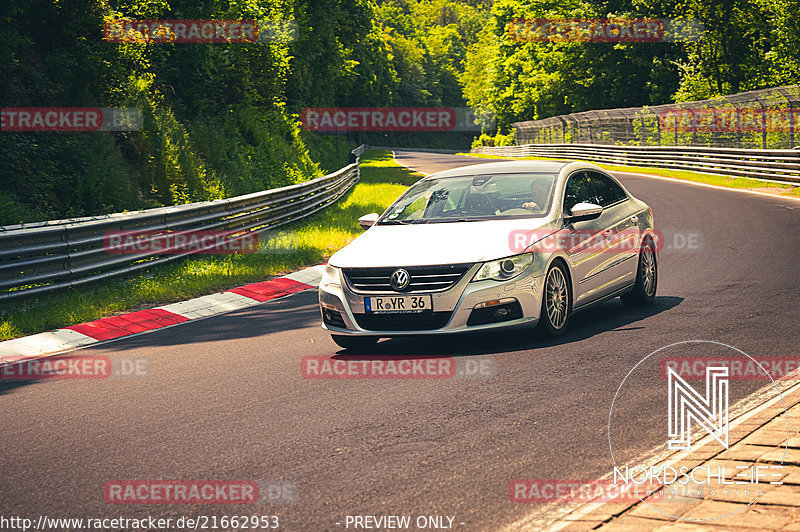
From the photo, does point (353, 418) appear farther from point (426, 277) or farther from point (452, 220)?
point (452, 220)

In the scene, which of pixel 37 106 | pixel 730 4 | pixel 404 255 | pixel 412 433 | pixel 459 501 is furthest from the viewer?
pixel 730 4

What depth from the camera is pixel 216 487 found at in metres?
4.86

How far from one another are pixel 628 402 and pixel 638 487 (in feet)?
5.60

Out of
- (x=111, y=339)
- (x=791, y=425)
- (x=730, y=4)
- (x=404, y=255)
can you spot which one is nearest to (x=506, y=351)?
(x=404, y=255)

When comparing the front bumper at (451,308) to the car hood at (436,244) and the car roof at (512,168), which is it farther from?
the car roof at (512,168)

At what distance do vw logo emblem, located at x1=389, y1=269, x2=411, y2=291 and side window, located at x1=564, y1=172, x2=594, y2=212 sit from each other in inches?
84.6

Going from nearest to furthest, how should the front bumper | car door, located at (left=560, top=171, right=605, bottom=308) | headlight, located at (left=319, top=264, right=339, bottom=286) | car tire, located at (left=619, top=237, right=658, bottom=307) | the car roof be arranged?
the front bumper
headlight, located at (left=319, top=264, right=339, bottom=286)
car door, located at (left=560, top=171, right=605, bottom=308)
the car roof
car tire, located at (left=619, top=237, right=658, bottom=307)

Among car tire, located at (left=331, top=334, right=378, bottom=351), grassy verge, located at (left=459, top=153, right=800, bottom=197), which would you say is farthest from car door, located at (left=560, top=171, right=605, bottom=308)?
grassy verge, located at (left=459, top=153, right=800, bottom=197)

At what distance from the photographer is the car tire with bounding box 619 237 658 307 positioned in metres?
9.98

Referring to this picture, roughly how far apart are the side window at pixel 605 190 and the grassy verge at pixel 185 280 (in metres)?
6.14

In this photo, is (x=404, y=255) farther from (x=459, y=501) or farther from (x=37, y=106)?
(x=37, y=106)

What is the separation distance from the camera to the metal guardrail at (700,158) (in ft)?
90.6

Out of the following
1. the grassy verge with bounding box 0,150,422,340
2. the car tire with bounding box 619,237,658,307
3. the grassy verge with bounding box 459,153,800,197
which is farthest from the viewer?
the grassy verge with bounding box 459,153,800,197

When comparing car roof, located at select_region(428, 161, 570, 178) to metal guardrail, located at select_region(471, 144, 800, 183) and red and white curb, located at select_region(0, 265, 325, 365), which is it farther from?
metal guardrail, located at select_region(471, 144, 800, 183)
